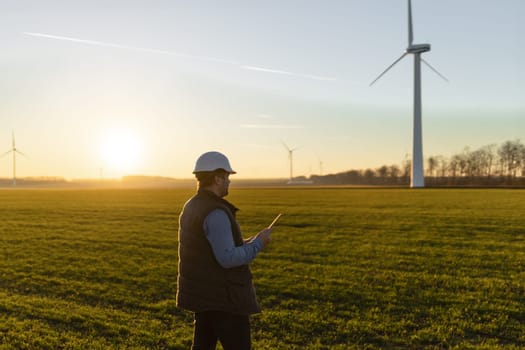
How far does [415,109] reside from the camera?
101 meters

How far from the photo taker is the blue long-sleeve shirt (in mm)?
3645

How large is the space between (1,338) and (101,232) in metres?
16.3

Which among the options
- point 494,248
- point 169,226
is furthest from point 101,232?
point 494,248

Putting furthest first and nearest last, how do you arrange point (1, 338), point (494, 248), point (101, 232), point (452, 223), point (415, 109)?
point (415, 109), point (452, 223), point (101, 232), point (494, 248), point (1, 338)

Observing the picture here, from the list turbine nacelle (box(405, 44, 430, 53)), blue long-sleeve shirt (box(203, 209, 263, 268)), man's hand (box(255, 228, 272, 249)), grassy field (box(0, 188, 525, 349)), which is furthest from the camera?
turbine nacelle (box(405, 44, 430, 53))

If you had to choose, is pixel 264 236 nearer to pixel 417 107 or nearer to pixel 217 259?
pixel 217 259

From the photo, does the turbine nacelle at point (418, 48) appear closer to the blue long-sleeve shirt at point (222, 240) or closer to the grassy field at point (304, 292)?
the grassy field at point (304, 292)

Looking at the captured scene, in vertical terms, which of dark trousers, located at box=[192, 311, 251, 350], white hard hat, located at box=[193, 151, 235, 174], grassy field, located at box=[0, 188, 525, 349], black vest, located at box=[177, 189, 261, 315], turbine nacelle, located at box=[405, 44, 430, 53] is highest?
turbine nacelle, located at box=[405, 44, 430, 53]

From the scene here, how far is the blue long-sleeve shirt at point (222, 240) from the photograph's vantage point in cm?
364

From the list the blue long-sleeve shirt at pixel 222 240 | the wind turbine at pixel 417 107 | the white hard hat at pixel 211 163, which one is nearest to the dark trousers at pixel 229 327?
the blue long-sleeve shirt at pixel 222 240

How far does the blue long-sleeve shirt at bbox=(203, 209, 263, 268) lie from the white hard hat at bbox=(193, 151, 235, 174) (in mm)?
410

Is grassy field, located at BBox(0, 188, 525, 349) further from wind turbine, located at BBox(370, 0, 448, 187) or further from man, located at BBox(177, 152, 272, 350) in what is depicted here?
wind turbine, located at BBox(370, 0, 448, 187)

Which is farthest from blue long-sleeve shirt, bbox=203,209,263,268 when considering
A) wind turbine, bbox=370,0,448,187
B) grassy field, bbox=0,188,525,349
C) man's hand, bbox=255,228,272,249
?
wind turbine, bbox=370,0,448,187

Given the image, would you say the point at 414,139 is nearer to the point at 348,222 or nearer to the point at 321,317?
the point at 348,222
